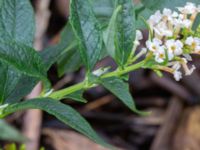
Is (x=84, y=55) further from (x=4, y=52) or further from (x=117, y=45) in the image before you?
(x=4, y=52)

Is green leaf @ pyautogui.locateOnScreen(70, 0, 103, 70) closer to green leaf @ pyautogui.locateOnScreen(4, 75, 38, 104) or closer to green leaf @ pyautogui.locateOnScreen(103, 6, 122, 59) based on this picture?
green leaf @ pyautogui.locateOnScreen(103, 6, 122, 59)

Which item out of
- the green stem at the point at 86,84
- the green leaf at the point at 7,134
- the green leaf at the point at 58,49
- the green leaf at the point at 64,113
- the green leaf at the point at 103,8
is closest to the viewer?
the green leaf at the point at 64,113

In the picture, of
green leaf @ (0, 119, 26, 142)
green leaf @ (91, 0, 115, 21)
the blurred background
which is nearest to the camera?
green leaf @ (91, 0, 115, 21)

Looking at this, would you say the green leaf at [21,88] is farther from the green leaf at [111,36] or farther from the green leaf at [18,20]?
the green leaf at [111,36]

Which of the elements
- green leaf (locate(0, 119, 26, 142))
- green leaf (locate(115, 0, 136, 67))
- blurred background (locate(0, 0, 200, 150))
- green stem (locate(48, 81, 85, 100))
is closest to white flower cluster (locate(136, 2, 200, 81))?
green leaf (locate(115, 0, 136, 67))

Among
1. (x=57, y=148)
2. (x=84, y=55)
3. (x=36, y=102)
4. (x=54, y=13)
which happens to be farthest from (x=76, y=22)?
(x=54, y=13)

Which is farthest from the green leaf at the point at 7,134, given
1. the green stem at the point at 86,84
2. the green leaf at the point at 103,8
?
the green stem at the point at 86,84
